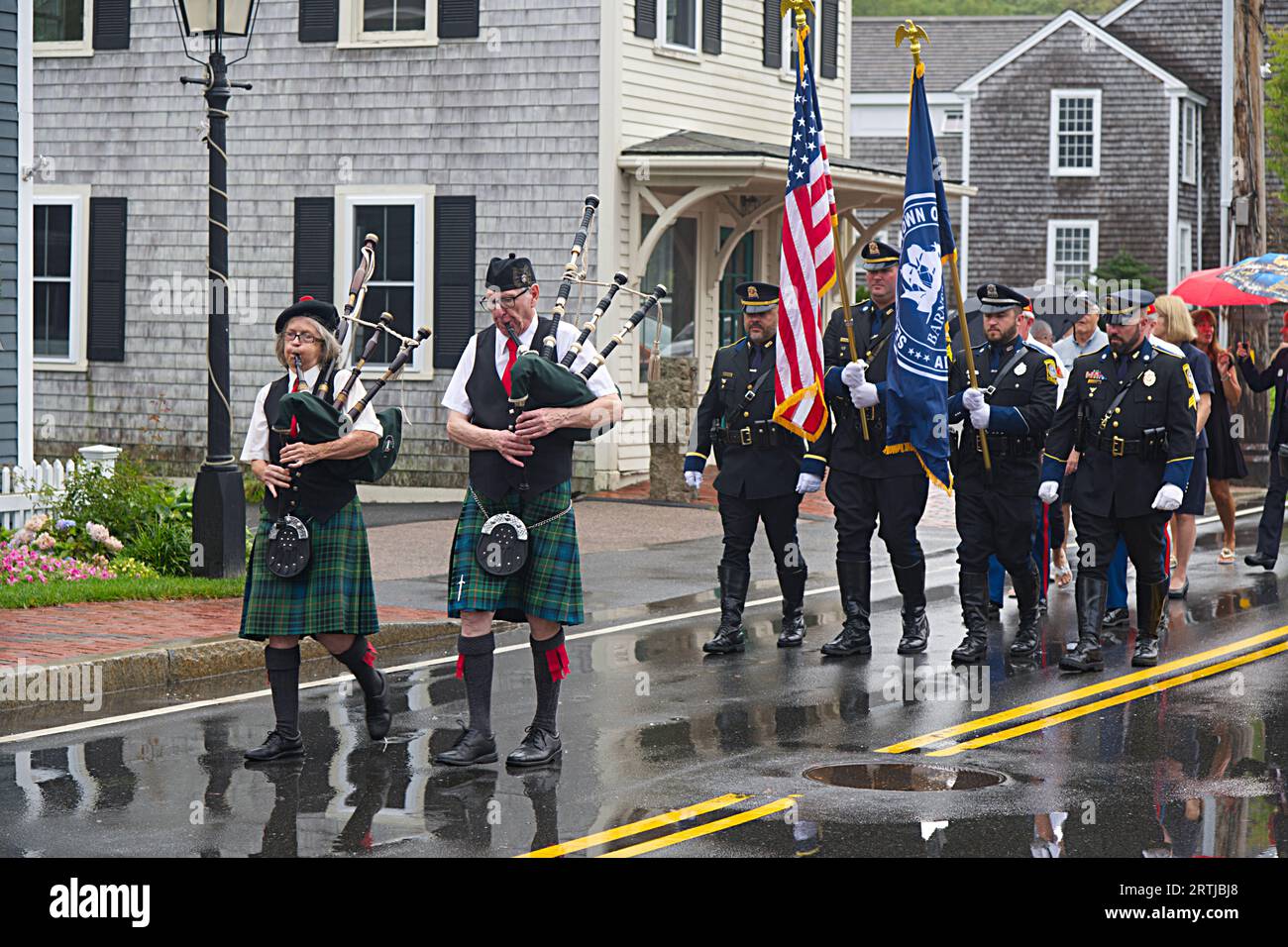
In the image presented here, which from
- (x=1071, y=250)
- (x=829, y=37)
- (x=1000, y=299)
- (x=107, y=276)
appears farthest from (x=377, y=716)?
(x=1071, y=250)

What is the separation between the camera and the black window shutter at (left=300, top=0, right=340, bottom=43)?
21.1 meters

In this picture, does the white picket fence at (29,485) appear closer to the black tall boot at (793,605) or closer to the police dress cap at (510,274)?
the black tall boot at (793,605)

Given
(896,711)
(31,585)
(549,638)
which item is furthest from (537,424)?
(31,585)

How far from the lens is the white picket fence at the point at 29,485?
45.8 feet

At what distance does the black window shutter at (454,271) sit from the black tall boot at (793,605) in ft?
31.4

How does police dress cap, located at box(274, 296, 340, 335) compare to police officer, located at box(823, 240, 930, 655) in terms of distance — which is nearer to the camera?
police dress cap, located at box(274, 296, 340, 335)

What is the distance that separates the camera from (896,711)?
9.47 metres

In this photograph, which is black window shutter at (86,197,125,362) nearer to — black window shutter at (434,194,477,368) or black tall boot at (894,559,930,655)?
black window shutter at (434,194,477,368)

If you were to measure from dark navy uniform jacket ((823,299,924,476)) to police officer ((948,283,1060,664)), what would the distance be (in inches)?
16.2

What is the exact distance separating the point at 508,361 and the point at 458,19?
1318cm

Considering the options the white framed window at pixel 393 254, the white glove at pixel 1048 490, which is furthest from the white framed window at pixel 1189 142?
the white glove at pixel 1048 490

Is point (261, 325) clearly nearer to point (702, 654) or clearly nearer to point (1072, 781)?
point (702, 654)

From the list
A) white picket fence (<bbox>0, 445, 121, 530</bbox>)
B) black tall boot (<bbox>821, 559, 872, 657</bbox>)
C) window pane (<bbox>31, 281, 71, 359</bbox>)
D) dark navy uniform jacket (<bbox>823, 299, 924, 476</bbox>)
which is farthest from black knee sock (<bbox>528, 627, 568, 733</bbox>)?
window pane (<bbox>31, 281, 71, 359</bbox>)

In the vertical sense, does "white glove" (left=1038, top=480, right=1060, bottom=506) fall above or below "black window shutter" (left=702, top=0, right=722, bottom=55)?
below
